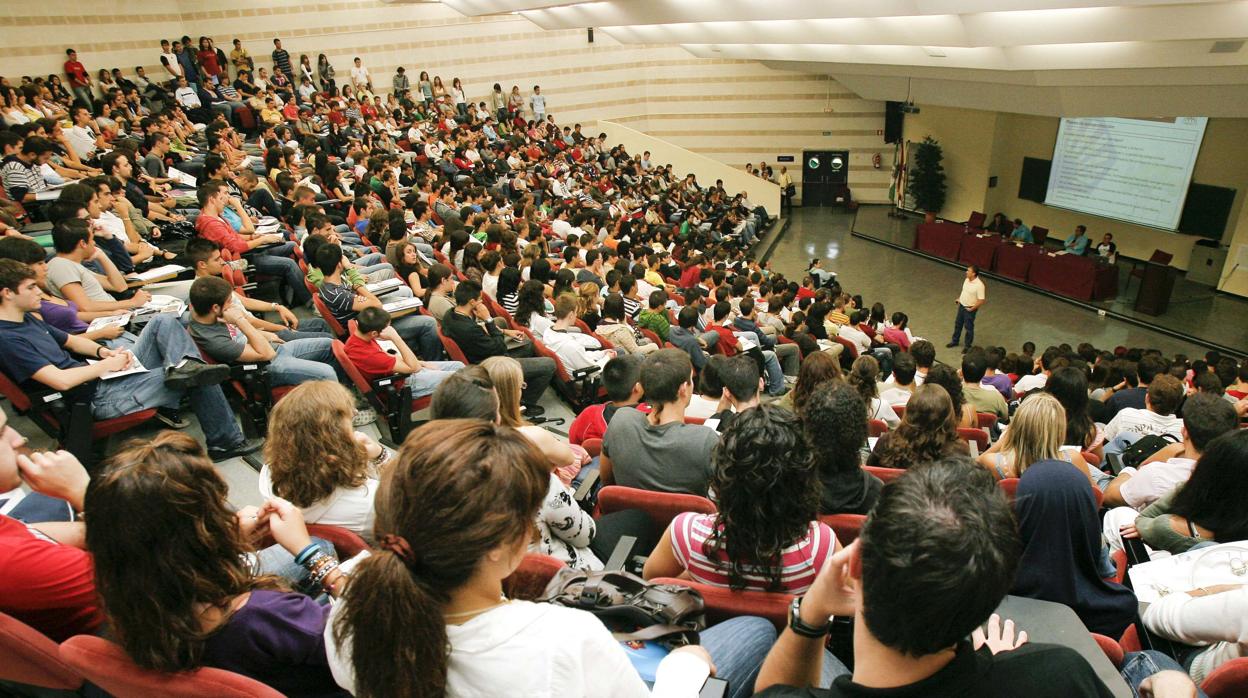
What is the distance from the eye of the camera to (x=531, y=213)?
33.3 feet

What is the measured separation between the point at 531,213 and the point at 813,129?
1281 centimetres

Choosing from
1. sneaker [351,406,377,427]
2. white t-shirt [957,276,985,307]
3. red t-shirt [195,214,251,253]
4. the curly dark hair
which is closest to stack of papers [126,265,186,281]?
red t-shirt [195,214,251,253]

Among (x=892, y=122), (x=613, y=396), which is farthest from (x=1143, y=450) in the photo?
(x=892, y=122)

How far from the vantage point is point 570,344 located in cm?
522

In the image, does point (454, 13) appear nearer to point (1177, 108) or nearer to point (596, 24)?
point (596, 24)

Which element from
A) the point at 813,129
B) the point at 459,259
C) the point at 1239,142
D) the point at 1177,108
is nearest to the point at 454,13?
the point at 813,129

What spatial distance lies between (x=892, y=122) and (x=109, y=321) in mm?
19466

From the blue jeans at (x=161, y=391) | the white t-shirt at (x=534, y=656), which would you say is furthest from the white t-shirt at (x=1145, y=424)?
the blue jeans at (x=161, y=391)

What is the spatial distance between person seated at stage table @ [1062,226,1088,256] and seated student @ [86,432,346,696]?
47.2 ft

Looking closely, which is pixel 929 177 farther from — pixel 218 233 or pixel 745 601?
pixel 745 601

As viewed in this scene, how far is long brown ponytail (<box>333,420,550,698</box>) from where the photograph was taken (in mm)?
1114

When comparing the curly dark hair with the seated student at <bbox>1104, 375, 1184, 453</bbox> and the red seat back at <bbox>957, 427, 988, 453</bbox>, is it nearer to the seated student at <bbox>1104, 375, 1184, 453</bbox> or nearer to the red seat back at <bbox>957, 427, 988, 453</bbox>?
the red seat back at <bbox>957, 427, 988, 453</bbox>

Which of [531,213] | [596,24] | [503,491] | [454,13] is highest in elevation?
[454,13]

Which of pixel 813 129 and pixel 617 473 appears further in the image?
pixel 813 129
